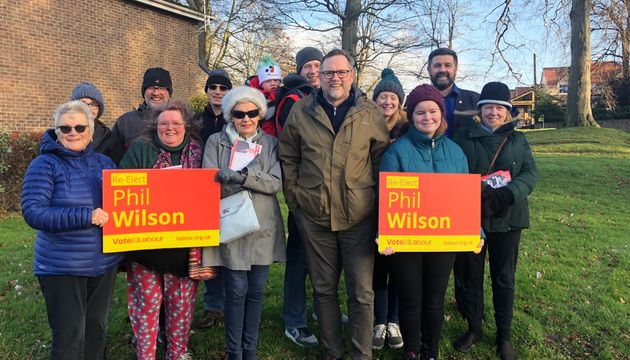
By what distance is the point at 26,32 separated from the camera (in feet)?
42.0

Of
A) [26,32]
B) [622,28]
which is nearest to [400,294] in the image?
[26,32]

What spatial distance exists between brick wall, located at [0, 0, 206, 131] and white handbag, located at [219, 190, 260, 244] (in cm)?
1195

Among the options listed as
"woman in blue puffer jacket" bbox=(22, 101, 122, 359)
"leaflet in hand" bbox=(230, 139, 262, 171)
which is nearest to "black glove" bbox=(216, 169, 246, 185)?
"leaflet in hand" bbox=(230, 139, 262, 171)

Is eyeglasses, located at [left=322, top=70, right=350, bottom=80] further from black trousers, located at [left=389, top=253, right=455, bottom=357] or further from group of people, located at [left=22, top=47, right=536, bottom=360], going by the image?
black trousers, located at [left=389, top=253, right=455, bottom=357]

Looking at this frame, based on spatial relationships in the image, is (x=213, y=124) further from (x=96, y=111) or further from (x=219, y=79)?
(x=96, y=111)

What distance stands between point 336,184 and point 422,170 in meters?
0.68

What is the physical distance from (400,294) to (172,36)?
1699 cm

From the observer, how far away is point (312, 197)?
11.4 ft

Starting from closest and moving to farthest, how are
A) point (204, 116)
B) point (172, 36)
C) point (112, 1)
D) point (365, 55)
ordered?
point (204, 116) < point (112, 1) < point (172, 36) < point (365, 55)

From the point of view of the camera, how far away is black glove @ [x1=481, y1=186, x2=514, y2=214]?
3.59m

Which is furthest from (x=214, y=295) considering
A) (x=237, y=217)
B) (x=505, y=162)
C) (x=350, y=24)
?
(x=350, y=24)

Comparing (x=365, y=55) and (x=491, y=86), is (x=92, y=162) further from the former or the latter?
(x=365, y=55)

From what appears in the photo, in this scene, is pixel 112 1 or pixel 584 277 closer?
pixel 584 277

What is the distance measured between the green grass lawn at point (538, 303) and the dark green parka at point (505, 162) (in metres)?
1.24
